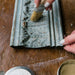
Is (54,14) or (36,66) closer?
(36,66)

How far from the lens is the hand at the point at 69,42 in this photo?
0.60 metres

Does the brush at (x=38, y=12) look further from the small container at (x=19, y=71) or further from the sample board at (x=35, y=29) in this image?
the small container at (x=19, y=71)

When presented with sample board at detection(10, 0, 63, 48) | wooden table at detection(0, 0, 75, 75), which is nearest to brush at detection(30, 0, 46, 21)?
sample board at detection(10, 0, 63, 48)

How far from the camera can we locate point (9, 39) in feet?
2.18

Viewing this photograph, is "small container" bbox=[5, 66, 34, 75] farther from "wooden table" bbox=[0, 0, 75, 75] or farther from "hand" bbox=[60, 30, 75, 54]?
"hand" bbox=[60, 30, 75, 54]

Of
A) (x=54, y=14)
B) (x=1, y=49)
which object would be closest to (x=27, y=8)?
(x=54, y=14)

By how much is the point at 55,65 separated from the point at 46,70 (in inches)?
2.0

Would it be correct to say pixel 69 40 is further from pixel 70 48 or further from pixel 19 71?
pixel 19 71

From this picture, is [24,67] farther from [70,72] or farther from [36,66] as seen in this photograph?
[70,72]

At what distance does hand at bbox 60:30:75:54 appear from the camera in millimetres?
598

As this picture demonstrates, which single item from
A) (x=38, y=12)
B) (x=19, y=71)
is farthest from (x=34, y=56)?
(x=38, y=12)

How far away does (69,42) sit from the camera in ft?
2.00

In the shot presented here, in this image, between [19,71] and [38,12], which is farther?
[38,12]

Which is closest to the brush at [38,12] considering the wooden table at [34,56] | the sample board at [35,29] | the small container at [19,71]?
the sample board at [35,29]
